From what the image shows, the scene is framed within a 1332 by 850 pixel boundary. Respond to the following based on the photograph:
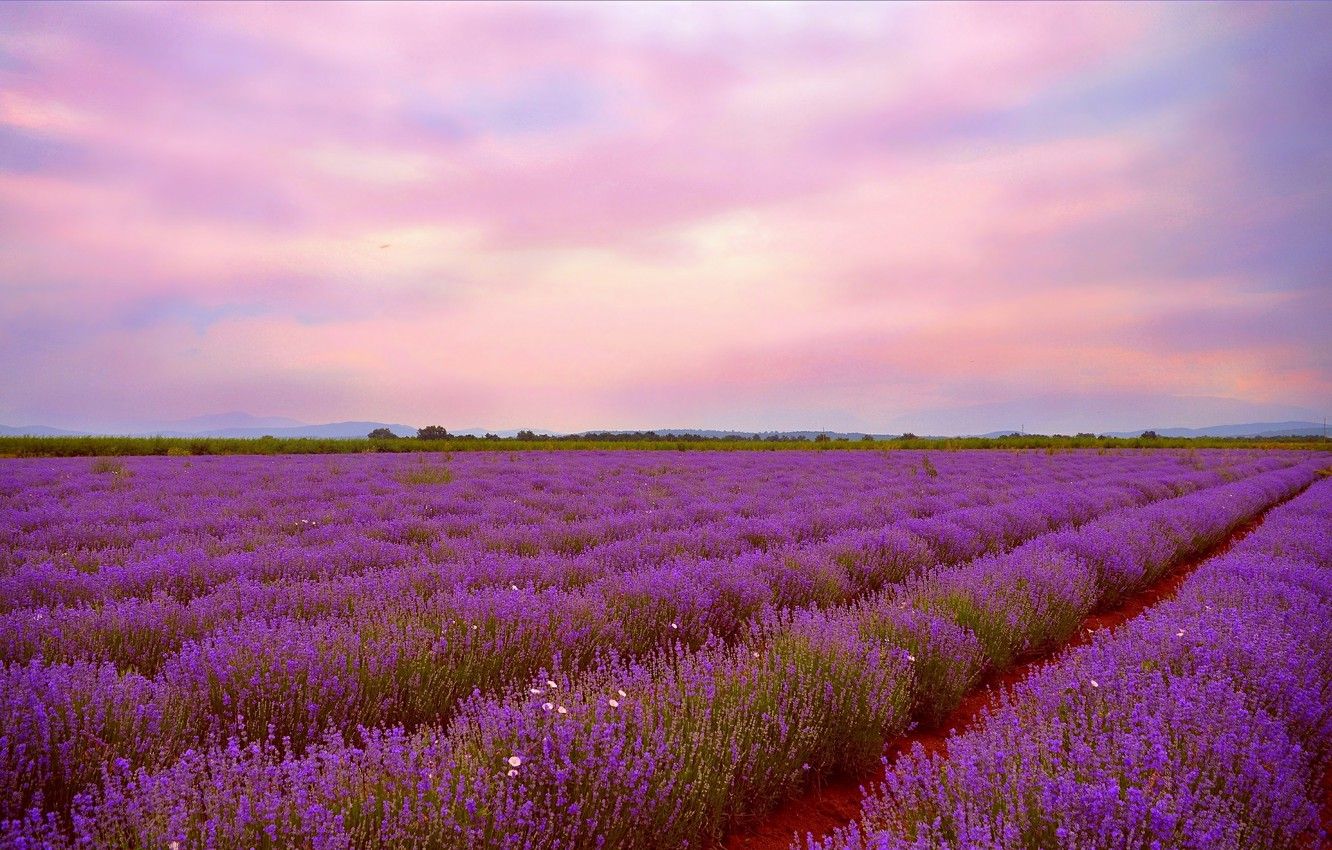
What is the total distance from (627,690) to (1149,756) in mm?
1928

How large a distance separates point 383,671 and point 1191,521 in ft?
32.2

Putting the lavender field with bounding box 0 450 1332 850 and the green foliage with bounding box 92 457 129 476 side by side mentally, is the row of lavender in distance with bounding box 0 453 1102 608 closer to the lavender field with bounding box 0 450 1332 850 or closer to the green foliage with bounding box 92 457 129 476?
the lavender field with bounding box 0 450 1332 850

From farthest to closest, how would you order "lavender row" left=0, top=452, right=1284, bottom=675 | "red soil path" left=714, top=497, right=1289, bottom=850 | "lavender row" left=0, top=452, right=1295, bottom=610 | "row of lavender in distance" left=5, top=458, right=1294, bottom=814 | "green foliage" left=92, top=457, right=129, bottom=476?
"green foliage" left=92, top=457, right=129, bottom=476 < "lavender row" left=0, top=452, right=1295, bottom=610 < "lavender row" left=0, top=452, right=1284, bottom=675 < "red soil path" left=714, top=497, right=1289, bottom=850 < "row of lavender in distance" left=5, top=458, right=1294, bottom=814

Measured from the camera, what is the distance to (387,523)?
24.0ft

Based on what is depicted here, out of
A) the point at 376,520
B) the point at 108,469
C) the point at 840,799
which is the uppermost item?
the point at 108,469

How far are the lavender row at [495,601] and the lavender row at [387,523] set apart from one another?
423mm

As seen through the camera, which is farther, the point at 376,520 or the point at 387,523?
the point at 376,520

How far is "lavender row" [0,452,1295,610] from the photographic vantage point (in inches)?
195

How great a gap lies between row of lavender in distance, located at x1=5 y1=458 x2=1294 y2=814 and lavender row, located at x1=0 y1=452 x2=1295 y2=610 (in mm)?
1088

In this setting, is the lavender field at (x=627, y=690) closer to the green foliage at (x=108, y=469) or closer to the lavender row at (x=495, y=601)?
the lavender row at (x=495, y=601)

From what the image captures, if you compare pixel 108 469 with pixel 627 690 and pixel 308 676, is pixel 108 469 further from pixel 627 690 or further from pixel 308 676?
pixel 627 690

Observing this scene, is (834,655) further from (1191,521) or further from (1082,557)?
(1191,521)

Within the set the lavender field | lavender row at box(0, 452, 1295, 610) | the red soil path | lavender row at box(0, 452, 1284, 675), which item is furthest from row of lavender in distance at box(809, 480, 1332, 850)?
lavender row at box(0, 452, 1295, 610)

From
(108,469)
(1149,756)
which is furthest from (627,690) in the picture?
(108,469)
